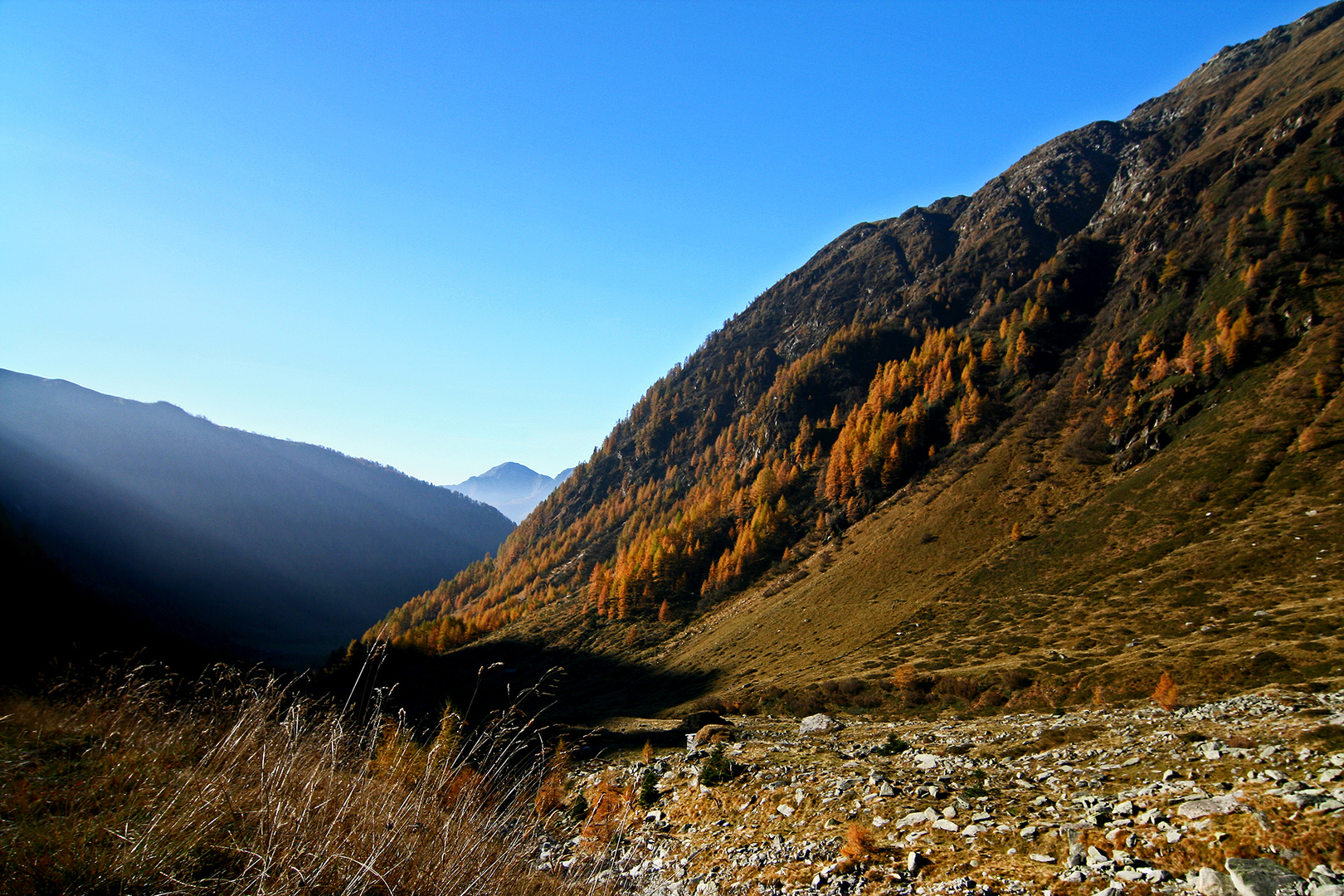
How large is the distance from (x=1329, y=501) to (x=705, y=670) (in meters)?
61.4

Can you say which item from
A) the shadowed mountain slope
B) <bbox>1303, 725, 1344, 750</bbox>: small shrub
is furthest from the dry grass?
the shadowed mountain slope

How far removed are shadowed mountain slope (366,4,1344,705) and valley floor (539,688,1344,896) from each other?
46.4 ft

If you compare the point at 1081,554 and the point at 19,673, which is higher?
the point at 1081,554

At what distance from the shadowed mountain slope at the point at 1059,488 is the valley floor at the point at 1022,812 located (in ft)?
46.4

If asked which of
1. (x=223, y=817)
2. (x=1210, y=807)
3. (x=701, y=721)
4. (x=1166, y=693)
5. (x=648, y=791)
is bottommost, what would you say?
(x=701, y=721)

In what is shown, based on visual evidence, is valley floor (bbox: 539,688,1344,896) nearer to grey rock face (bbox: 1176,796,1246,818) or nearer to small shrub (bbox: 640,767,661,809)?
grey rock face (bbox: 1176,796,1246,818)

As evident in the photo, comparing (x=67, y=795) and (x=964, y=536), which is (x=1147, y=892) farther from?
(x=964, y=536)

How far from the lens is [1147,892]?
240 inches

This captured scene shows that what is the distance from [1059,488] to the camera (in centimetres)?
7606

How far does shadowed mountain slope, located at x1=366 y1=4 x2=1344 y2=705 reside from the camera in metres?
40.3

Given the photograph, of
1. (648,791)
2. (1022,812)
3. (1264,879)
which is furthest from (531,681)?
(1264,879)

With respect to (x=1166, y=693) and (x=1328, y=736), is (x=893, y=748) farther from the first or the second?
(x=1166, y=693)

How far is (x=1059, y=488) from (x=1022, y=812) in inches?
3325

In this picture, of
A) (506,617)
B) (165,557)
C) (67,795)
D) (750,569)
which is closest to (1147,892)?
(67,795)
